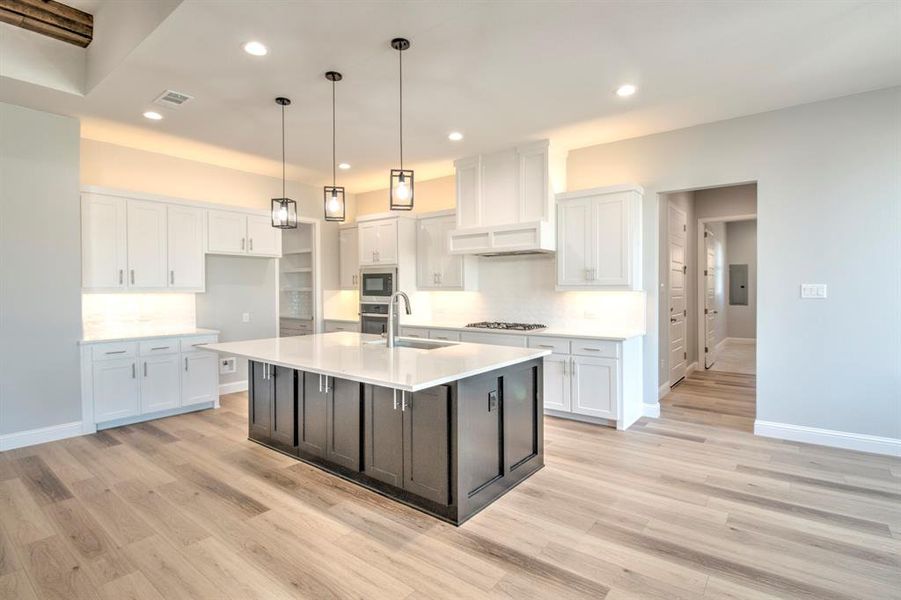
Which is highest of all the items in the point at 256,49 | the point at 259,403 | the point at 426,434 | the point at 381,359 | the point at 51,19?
the point at 51,19

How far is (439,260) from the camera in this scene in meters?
5.78

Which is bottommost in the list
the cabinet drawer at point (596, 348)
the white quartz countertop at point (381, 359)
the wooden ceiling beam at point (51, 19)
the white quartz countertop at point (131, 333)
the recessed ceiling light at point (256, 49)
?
the cabinet drawer at point (596, 348)

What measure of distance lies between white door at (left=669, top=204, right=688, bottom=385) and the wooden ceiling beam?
5.95 metres

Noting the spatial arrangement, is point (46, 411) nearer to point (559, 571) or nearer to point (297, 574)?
point (297, 574)

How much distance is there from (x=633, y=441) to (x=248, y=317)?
4780 millimetres

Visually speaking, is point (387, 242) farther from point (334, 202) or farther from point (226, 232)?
point (334, 202)

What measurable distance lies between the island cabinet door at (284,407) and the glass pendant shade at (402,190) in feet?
5.17

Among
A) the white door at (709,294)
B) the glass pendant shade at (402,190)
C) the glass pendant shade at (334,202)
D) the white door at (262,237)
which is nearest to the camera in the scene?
the glass pendant shade at (402,190)

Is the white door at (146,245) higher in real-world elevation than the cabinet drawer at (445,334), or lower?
higher

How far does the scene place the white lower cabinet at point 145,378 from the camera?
4.16 m

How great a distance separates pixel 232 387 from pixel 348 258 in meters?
2.40

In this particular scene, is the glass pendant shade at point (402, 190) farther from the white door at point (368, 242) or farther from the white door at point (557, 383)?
the white door at point (368, 242)

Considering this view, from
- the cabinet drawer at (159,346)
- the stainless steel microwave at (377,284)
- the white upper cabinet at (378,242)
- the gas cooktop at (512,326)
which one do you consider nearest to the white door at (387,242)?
the white upper cabinet at (378,242)

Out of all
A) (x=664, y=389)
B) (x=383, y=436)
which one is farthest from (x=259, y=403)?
(x=664, y=389)
